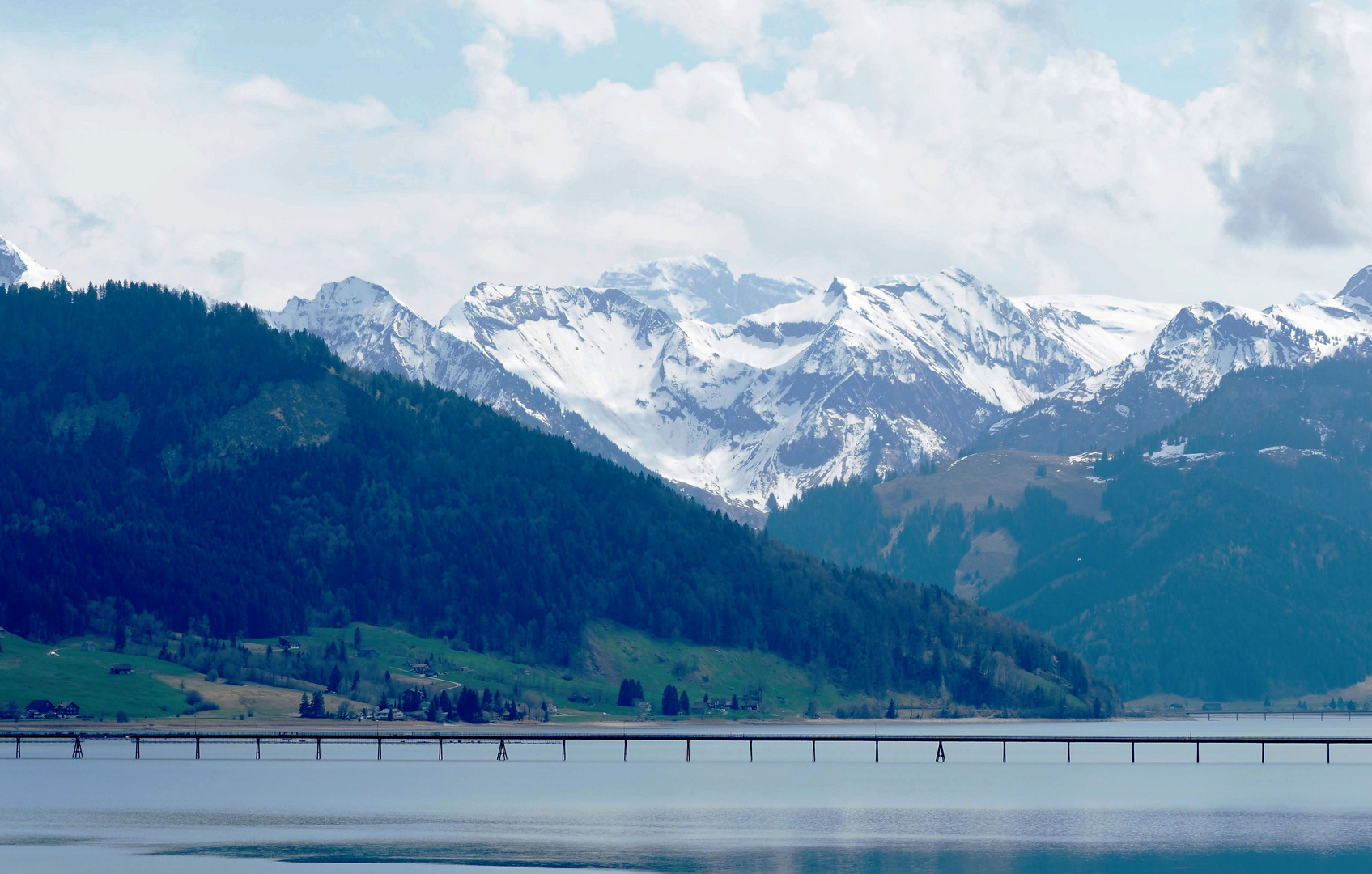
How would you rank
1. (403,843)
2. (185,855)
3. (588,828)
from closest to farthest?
1. (185,855)
2. (403,843)
3. (588,828)

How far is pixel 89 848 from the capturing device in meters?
172

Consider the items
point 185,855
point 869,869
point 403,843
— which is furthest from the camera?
point 403,843

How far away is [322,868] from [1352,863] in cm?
8822

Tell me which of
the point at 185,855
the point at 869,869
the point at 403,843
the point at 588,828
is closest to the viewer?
the point at 869,869

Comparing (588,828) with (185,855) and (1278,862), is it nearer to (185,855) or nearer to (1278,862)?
(185,855)

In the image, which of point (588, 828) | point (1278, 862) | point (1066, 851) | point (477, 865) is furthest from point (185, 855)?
point (1278, 862)

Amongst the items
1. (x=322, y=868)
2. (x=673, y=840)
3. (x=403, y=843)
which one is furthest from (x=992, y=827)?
(x=322, y=868)

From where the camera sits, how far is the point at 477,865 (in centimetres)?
15888

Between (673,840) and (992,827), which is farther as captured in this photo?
(992,827)

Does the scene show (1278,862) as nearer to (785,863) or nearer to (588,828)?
(785,863)

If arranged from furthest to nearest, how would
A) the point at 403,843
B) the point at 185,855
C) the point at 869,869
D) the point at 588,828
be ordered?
the point at 588,828, the point at 403,843, the point at 185,855, the point at 869,869

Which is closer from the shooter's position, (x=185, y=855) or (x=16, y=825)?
(x=185, y=855)

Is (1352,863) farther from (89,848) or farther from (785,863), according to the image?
(89,848)

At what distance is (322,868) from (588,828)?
42.2 metres
